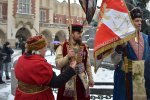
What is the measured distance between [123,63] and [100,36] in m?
0.49

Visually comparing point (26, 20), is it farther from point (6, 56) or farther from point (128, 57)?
point (128, 57)

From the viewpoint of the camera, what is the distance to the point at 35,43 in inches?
156

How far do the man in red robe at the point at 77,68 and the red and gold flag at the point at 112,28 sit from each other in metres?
0.60

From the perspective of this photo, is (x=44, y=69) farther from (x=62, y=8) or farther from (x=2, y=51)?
(x=62, y=8)

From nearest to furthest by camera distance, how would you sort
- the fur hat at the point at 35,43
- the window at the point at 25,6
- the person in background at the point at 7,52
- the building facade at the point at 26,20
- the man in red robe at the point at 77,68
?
the fur hat at the point at 35,43, the man in red robe at the point at 77,68, the person in background at the point at 7,52, the building facade at the point at 26,20, the window at the point at 25,6

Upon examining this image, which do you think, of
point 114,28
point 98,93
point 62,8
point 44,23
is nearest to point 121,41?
point 114,28

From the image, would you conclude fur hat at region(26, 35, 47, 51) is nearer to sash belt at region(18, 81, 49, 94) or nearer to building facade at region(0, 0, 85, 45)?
sash belt at region(18, 81, 49, 94)

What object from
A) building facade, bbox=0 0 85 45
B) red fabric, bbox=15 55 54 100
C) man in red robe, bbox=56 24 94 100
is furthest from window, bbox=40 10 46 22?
red fabric, bbox=15 55 54 100

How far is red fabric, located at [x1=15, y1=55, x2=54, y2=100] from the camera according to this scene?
3785 mm

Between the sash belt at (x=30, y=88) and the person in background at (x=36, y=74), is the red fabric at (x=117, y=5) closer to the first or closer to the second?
the person in background at (x=36, y=74)

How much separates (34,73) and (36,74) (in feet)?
0.08

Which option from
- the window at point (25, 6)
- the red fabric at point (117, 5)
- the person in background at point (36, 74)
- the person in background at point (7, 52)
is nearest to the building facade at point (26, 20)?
the window at point (25, 6)

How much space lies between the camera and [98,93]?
21.4 feet

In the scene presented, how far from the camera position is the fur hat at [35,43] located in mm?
3957
